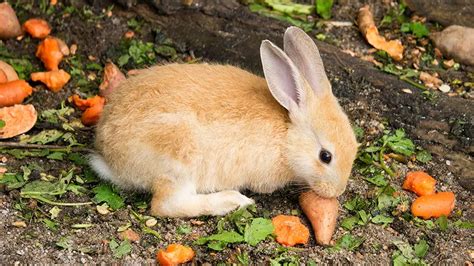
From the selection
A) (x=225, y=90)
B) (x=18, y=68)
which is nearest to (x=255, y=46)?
(x=225, y=90)

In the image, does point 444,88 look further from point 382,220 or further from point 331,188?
point 331,188

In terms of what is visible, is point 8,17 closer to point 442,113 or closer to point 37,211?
point 37,211

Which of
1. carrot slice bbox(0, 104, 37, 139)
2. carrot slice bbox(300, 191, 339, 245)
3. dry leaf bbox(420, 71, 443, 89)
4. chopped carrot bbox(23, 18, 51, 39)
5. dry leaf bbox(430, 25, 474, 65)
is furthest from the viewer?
chopped carrot bbox(23, 18, 51, 39)

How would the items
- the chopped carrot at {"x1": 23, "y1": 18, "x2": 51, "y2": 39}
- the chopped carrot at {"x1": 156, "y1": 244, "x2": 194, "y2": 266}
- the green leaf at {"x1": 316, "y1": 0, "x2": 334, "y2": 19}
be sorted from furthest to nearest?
the green leaf at {"x1": 316, "y1": 0, "x2": 334, "y2": 19} → the chopped carrot at {"x1": 23, "y1": 18, "x2": 51, "y2": 39} → the chopped carrot at {"x1": 156, "y1": 244, "x2": 194, "y2": 266}

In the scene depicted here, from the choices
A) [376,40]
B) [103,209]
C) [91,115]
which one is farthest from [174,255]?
[376,40]

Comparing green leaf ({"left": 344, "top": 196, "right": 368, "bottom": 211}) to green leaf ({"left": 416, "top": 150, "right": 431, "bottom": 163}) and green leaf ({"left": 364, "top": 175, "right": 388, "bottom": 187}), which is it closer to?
green leaf ({"left": 364, "top": 175, "right": 388, "bottom": 187})

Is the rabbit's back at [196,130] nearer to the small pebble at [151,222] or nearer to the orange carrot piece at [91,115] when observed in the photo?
the small pebble at [151,222]

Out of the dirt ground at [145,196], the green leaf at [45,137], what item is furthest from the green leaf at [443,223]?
the green leaf at [45,137]

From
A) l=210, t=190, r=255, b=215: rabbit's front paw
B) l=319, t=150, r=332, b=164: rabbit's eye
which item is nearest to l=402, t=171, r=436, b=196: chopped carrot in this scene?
l=319, t=150, r=332, b=164: rabbit's eye
